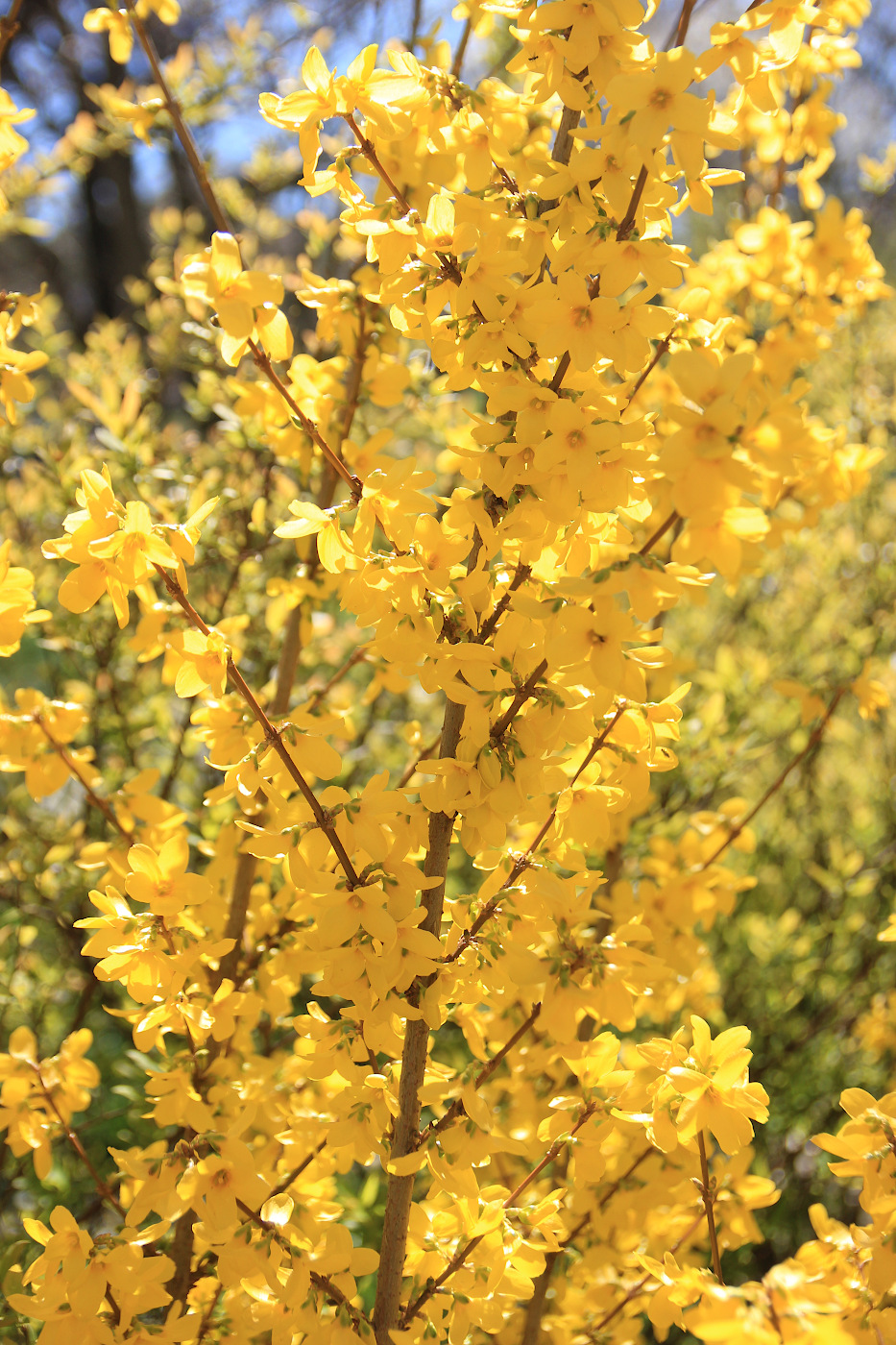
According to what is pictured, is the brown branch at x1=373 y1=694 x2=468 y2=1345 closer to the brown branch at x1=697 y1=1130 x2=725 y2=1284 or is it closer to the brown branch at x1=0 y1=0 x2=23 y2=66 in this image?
the brown branch at x1=697 y1=1130 x2=725 y2=1284

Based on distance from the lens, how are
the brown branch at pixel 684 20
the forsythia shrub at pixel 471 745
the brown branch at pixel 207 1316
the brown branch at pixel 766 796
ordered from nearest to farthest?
the forsythia shrub at pixel 471 745 < the brown branch at pixel 684 20 < the brown branch at pixel 207 1316 < the brown branch at pixel 766 796

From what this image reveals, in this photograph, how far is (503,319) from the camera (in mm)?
954

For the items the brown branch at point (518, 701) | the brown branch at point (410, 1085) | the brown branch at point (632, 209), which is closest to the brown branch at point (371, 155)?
the brown branch at point (632, 209)

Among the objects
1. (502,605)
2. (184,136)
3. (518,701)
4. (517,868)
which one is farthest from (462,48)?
(517,868)

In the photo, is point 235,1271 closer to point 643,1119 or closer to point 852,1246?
point 643,1119

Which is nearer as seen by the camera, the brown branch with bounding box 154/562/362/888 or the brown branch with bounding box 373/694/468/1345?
the brown branch with bounding box 154/562/362/888

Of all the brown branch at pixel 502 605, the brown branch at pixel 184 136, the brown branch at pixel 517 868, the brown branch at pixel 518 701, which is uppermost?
the brown branch at pixel 184 136

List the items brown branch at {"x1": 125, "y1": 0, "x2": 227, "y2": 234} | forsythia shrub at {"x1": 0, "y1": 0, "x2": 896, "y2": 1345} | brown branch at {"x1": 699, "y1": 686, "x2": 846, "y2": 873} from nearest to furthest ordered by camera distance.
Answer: forsythia shrub at {"x1": 0, "y1": 0, "x2": 896, "y2": 1345} < brown branch at {"x1": 125, "y1": 0, "x2": 227, "y2": 234} < brown branch at {"x1": 699, "y1": 686, "x2": 846, "y2": 873}

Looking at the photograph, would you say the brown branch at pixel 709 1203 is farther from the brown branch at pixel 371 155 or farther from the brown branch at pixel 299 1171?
the brown branch at pixel 371 155

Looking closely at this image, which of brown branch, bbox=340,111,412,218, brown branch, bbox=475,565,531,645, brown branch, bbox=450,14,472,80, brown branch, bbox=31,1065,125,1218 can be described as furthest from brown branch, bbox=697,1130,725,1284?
brown branch, bbox=450,14,472,80

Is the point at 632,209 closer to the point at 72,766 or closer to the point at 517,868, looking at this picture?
the point at 517,868

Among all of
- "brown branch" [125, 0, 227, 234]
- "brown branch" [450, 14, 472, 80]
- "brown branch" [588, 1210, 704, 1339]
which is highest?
"brown branch" [450, 14, 472, 80]

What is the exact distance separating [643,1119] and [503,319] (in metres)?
0.89

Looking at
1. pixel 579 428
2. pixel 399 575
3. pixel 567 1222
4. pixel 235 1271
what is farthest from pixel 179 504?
pixel 567 1222
